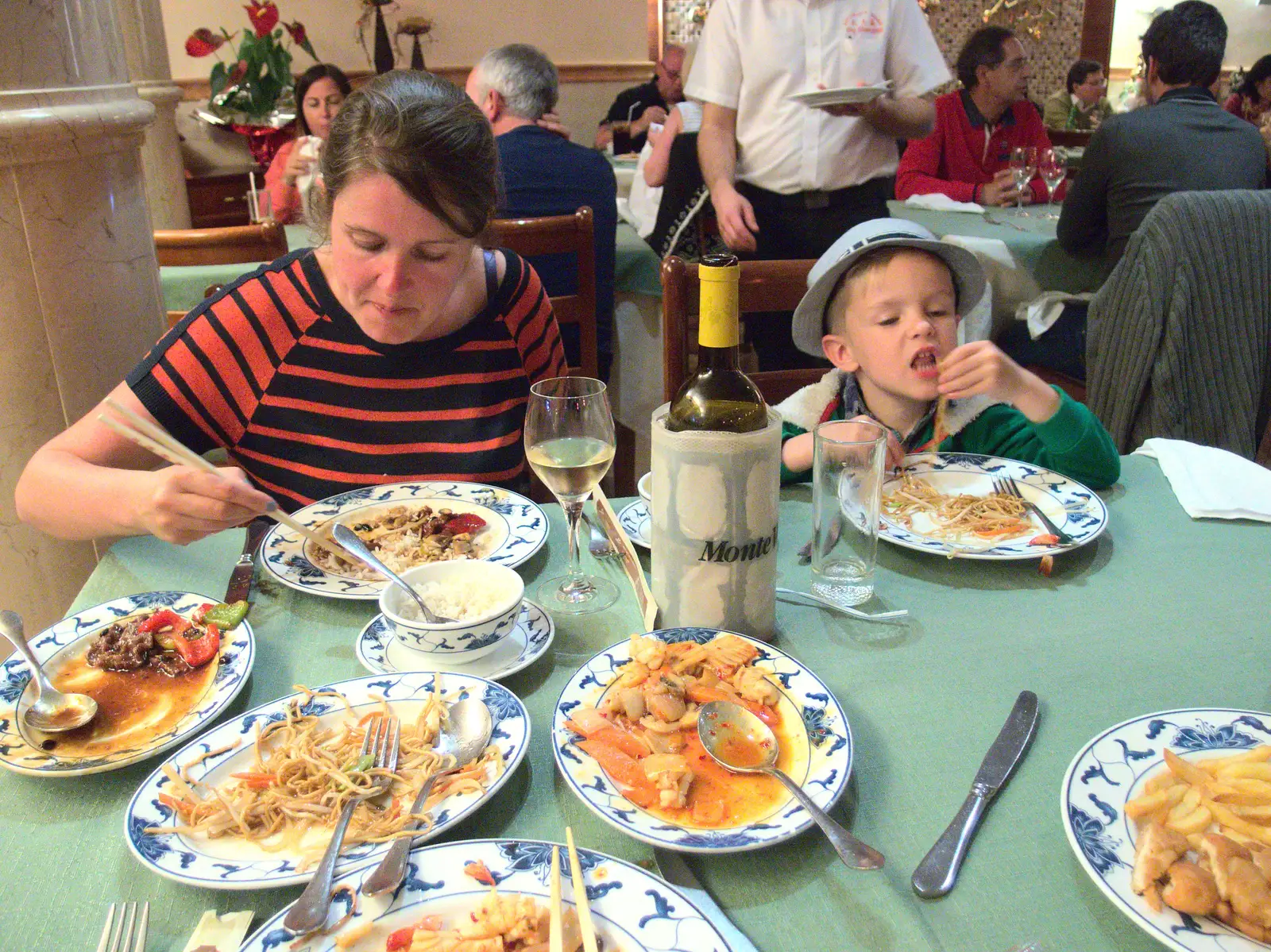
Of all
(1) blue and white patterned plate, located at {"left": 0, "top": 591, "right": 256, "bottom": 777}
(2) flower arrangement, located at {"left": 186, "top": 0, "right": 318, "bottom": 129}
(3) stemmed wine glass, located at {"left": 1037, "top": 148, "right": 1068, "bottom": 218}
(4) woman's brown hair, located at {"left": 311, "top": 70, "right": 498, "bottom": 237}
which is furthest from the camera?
(2) flower arrangement, located at {"left": 186, "top": 0, "right": 318, "bottom": 129}

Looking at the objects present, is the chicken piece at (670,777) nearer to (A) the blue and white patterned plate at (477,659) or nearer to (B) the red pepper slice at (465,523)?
(A) the blue and white patterned plate at (477,659)

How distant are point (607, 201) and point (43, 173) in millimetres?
2145

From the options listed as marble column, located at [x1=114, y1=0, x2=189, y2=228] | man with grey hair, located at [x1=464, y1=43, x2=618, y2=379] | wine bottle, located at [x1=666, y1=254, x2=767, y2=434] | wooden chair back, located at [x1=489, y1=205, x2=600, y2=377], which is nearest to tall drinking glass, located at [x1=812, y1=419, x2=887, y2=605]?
wine bottle, located at [x1=666, y1=254, x2=767, y2=434]

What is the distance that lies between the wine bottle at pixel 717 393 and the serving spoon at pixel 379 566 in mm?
349

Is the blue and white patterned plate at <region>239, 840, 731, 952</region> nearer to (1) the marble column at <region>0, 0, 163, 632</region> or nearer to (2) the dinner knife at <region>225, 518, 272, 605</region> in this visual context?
(2) the dinner knife at <region>225, 518, 272, 605</region>

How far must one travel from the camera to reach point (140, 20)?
170 inches

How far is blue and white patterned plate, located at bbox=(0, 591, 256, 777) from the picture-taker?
86 cm

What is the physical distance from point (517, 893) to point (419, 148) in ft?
3.76

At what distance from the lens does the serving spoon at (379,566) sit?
1040 millimetres

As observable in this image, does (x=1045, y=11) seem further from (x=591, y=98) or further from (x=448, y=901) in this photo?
(x=448, y=901)

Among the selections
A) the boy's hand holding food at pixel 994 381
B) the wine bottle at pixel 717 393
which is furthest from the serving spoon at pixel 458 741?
the boy's hand holding food at pixel 994 381

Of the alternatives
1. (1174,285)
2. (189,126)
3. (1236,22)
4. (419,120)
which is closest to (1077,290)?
(1174,285)

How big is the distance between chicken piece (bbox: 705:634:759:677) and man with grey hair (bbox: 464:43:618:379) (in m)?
2.58

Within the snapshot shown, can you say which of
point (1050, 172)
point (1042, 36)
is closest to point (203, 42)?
point (1050, 172)
